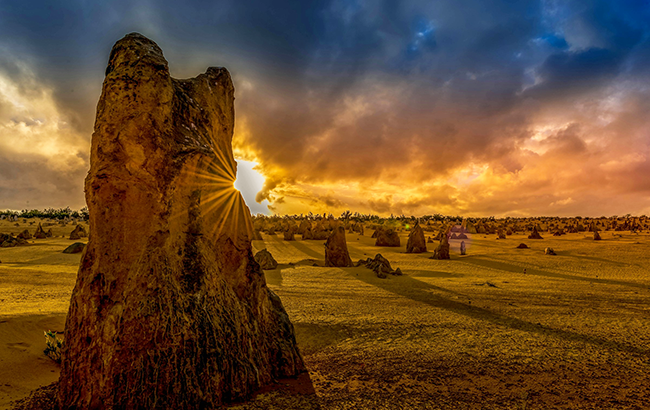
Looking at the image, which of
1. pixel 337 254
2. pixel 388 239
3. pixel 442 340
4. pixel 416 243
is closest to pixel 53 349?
pixel 442 340

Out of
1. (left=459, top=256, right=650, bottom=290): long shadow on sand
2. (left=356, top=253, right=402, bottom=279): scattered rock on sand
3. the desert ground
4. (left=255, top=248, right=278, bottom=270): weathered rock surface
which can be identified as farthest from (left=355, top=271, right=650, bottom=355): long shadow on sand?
(left=459, top=256, right=650, bottom=290): long shadow on sand

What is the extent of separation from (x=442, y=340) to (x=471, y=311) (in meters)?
2.77

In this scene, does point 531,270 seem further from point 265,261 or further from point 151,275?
point 151,275

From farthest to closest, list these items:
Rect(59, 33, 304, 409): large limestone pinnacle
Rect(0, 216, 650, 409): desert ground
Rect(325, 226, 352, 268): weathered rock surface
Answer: Rect(325, 226, 352, 268): weathered rock surface → Rect(0, 216, 650, 409): desert ground → Rect(59, 33, 304, 409): large limestone pinnacle

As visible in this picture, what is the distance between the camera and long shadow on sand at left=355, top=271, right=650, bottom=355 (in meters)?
6.48

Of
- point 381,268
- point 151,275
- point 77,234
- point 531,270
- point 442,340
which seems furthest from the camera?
point 77,234

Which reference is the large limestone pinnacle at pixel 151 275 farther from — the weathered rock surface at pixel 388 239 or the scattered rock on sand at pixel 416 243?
the weathered rock surface at pixel 388 239

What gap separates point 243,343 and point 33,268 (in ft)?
57.3

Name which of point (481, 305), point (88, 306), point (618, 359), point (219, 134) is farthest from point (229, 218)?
Result: point (481, 305)

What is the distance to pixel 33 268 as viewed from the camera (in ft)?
53.5

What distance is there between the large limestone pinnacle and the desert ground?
26.7 inches

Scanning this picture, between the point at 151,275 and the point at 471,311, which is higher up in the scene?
the point at 151,275

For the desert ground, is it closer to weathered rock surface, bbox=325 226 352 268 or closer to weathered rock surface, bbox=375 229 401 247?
weathered rock surface, bbox=325 226 352 268

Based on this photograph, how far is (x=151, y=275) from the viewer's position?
3.88 meters
